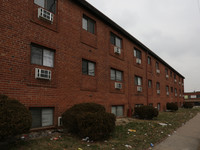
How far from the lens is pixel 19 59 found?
698cm

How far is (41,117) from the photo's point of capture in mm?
7750

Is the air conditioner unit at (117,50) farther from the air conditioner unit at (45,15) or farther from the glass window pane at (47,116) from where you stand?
the glass window pane at (47,116)

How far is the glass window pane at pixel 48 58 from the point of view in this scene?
819 centimetres

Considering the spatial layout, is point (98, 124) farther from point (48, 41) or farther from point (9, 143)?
point (48, 41)

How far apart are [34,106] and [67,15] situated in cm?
553

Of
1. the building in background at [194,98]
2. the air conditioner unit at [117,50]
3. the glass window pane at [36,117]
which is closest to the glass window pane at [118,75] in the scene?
the air conditioner unit at [117,50]

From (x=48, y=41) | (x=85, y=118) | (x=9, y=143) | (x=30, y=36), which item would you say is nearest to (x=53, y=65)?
(x=48, y=41)

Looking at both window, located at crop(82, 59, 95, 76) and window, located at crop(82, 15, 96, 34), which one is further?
window, located at crop(82, 15, 96, 34)

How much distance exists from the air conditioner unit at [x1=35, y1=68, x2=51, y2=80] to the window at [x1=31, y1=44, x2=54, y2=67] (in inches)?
17.1

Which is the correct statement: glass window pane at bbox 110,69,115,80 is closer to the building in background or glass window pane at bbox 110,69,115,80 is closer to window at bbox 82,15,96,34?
window at bbox 82,15,96,34

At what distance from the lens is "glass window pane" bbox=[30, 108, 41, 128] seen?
739 cm

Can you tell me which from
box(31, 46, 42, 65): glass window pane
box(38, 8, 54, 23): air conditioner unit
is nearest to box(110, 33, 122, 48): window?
box(38, 8, 54, 23): air conditioner unit

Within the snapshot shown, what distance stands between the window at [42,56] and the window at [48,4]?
219 cm

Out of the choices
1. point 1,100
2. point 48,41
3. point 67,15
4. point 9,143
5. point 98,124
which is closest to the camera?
point 1,100
